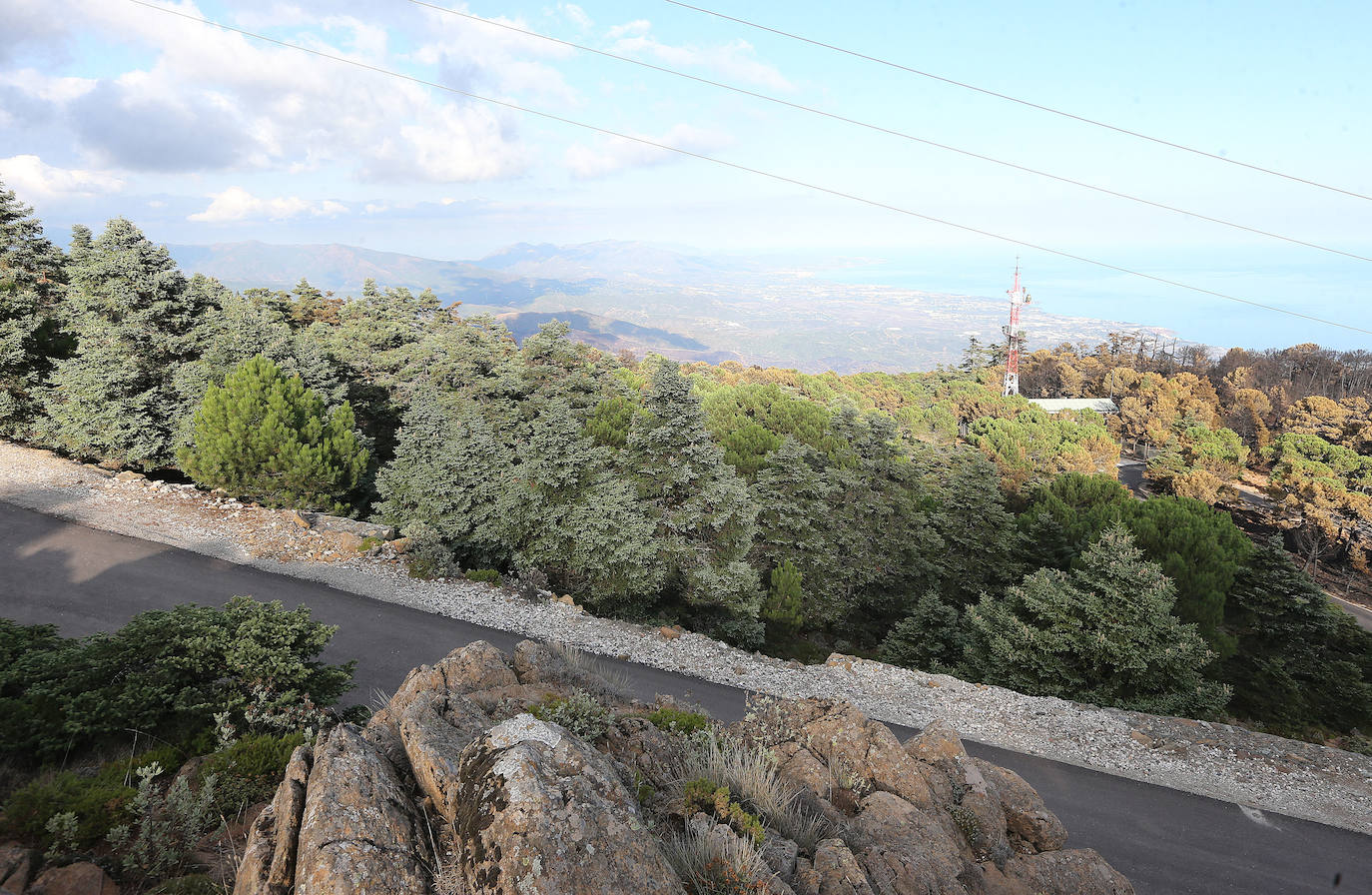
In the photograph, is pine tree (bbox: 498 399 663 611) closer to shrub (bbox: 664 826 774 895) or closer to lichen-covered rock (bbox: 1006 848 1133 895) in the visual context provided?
lichen-covered rock (bbox: 1006 848 1133 895)

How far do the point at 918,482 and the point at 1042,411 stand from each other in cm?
3356

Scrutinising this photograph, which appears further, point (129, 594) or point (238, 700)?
point (129, 594)

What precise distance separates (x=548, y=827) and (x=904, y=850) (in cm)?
287

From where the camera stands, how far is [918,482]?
25734 mm

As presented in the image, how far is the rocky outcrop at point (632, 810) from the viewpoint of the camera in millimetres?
3316

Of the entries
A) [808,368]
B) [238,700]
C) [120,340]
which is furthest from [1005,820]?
[808,368]

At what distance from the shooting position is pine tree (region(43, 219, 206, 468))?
20266 mm

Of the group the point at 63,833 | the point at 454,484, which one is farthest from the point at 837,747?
the point at 454,484

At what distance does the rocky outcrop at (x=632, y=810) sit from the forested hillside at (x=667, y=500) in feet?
33.2

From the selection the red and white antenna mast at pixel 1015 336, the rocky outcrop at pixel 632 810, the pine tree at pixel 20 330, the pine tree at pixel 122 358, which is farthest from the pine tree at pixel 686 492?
the red and white antenna mast at pixel 1015 336

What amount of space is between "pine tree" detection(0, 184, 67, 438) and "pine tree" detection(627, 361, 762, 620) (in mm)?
20808

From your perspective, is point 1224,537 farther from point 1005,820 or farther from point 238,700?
point 238,700

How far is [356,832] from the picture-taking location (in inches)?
135

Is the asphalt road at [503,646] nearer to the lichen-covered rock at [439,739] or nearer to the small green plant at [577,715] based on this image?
A: the lichen-covered rock at [439,739]
